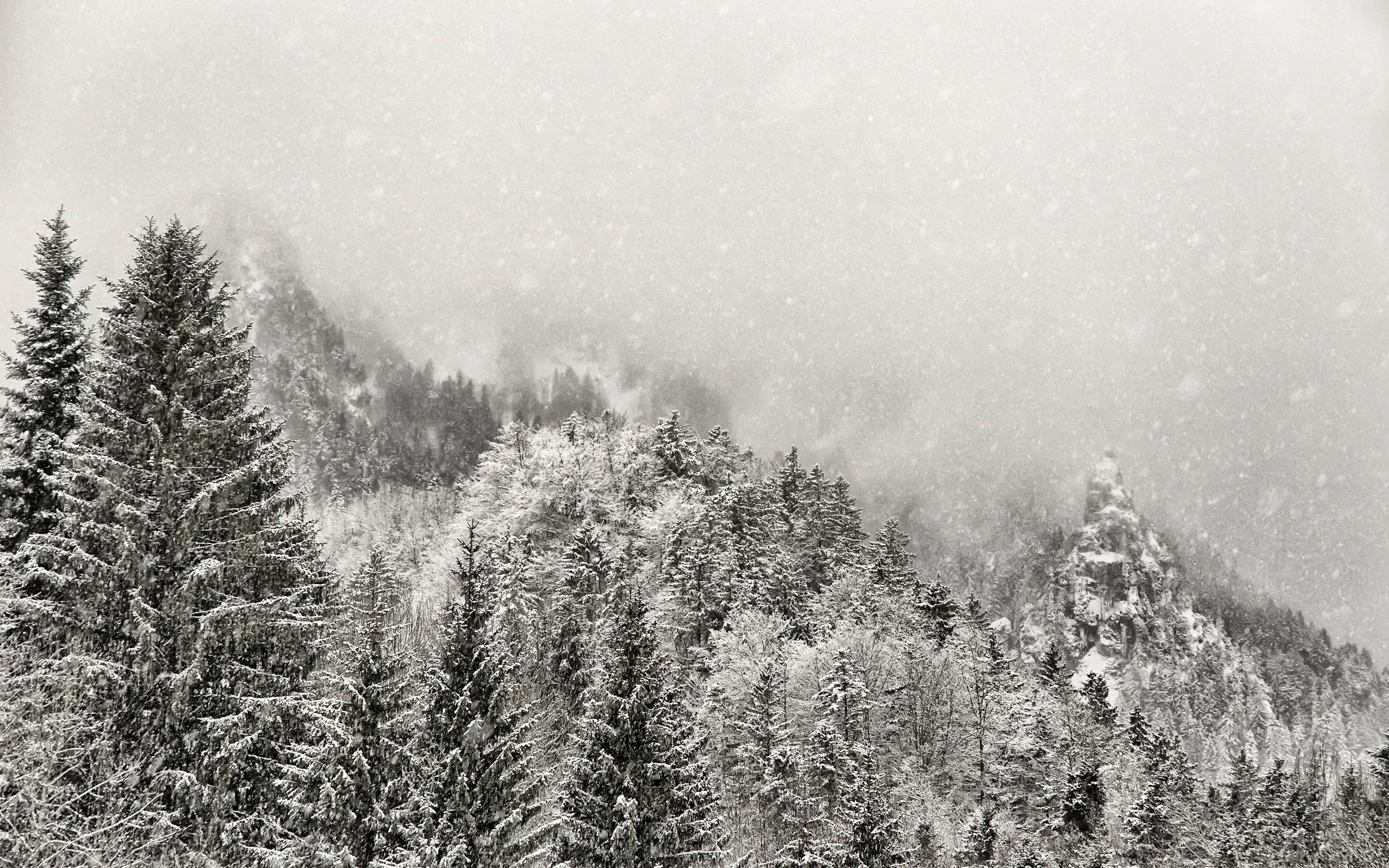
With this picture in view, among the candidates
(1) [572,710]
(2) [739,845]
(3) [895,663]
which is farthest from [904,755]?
(1) [572,710]

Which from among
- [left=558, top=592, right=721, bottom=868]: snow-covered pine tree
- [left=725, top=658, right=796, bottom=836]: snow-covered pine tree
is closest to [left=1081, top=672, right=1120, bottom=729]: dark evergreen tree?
[left=725, top=658, right=796, bottom=836]: snow-covered pine tree

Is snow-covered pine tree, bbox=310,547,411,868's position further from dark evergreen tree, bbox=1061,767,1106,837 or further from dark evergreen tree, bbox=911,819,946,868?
dark evergreen tree, bbox=1061,767,1106,837

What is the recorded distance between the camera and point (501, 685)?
20.3m

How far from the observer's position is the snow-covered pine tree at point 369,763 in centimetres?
1705

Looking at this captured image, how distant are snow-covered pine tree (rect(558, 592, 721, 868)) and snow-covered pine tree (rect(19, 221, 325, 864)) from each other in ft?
30.9

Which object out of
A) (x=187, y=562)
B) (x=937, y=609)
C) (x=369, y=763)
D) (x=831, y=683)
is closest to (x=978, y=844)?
(x=831, y=683)

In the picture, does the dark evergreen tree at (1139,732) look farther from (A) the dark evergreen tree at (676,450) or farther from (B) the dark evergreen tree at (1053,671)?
(A) the dark evergreen tree at (676,450)

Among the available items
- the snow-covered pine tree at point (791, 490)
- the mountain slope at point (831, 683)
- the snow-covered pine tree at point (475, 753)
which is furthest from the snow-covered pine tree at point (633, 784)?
the snow-covered pine tree at point (791, 490)

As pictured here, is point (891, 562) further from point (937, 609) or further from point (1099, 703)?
point (1099, 703)

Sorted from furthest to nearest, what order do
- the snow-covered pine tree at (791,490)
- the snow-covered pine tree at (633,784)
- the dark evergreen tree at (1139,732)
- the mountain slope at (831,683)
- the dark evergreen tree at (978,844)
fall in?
the snow-covered pine tree at (791,490) < the dark evergreen tree at (1139,732) < the mountain slope at (831,683) < the dark evergreen tree at (978,844) < the snow-covered pine tree at (633,784)

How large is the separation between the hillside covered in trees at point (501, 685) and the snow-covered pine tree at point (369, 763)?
0.28 ft

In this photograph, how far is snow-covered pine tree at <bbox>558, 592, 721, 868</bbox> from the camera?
23.0m

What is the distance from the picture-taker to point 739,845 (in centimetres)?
4019

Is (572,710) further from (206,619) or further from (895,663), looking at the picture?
(206,619)
